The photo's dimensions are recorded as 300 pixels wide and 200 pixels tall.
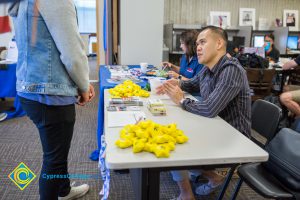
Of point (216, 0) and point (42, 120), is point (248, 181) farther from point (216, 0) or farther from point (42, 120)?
point (216, 0)

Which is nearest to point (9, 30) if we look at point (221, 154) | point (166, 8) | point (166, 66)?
point (221, 154)

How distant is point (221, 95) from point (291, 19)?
665 centimetres

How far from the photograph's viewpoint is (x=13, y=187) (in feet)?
6.57

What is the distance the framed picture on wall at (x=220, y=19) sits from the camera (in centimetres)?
641

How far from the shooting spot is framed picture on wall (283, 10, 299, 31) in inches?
270

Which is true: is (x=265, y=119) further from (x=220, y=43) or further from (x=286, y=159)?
(x=220, y=43)

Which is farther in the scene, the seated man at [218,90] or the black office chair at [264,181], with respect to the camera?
the seated man at [218,90]

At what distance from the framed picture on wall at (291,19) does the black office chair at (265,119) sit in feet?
20.2

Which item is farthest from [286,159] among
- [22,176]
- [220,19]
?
[220,19]

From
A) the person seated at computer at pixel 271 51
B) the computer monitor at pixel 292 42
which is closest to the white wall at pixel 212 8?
the computer monitor at pixel 292 42

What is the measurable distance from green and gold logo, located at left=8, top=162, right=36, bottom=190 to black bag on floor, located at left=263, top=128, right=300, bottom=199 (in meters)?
1.72

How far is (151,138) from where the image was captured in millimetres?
1101

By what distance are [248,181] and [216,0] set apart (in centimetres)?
585

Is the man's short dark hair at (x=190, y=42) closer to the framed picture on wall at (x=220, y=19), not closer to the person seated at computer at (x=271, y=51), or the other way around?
the person seated at computer at (x=271, y=51)
